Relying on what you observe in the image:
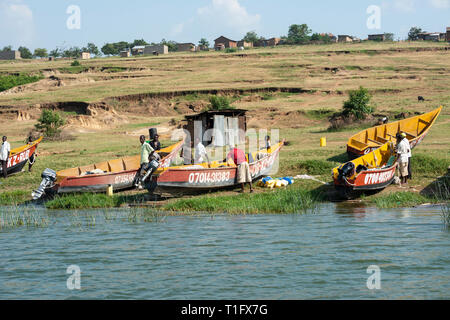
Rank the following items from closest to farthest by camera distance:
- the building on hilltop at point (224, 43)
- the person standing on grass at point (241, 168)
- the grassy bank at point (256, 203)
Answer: the grassy bank at point (256, 203) < the person standing on grass at point (241, 168) < the building on hilltop at point (224, 43)

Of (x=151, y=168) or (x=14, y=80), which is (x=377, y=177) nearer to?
(x=151, y=168)

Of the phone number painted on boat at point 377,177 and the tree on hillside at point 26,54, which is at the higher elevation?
the tree on hillside at point 26,54

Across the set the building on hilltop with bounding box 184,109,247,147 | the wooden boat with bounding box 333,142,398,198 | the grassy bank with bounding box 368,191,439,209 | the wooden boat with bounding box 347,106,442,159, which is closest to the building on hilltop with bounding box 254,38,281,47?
the building on hilltop with bounding box 184,109,247,147

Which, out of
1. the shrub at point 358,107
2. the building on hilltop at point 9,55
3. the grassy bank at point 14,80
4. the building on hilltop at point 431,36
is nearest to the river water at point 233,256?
the shrub at point 358,107

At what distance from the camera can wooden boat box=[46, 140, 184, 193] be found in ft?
66.8

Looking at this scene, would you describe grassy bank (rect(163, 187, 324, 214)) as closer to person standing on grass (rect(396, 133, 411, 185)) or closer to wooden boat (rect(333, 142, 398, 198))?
wooden boat (rect(333, 142, 398, 198))

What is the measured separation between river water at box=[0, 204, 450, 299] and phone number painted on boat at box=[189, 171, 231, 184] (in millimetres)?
1924

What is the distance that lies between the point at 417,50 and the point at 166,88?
36242 mm

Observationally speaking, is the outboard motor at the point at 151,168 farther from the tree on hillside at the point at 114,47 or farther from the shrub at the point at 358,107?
the tree on hillside at the point at 114,47

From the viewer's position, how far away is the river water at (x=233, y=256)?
10.7m

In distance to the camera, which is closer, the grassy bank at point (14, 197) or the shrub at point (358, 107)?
the grassy bank at point (14, 197)

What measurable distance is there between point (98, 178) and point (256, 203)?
555cm

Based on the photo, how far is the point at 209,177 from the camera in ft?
63.2

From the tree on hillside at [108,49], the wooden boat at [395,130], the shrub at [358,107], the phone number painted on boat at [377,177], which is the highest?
the tree on hillside at [108,49]
